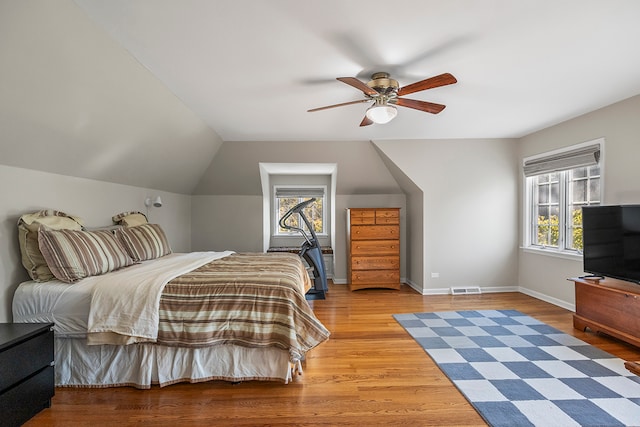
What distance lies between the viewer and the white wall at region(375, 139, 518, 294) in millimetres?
4969

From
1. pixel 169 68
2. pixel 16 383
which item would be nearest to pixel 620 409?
pixel 16 383

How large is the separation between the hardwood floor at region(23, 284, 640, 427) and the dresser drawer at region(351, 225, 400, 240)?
7.83 feet

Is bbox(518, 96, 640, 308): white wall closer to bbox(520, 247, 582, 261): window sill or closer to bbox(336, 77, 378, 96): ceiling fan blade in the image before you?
bbox(520, 247, 582, 261): window sill


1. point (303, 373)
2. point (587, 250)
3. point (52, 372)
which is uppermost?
point (587, 250)

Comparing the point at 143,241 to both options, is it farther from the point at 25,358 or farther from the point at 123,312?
the point at 25,358

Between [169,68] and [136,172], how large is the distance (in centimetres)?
176

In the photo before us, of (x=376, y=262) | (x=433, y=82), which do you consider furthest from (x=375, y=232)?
(x=433, y=82)

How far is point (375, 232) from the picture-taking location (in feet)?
17.6

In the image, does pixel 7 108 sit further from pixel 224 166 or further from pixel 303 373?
pixel 224 166

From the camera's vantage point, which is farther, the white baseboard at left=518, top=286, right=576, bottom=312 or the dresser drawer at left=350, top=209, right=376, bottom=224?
the dresser drawer at left=350, top=209, right=376, bottom=224

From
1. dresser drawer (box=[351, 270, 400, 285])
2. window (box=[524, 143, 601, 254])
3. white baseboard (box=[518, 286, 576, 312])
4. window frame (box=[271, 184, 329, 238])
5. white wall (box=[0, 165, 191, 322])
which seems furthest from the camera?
window frame (box=[271, 184, 329, 238])

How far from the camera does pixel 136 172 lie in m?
3.90

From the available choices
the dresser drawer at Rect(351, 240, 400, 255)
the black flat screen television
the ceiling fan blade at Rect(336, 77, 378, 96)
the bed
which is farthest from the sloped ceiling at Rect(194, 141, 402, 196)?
the bed

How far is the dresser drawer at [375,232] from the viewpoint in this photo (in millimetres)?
5355
